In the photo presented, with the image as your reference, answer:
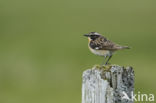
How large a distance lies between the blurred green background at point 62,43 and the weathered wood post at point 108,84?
33.1 feet

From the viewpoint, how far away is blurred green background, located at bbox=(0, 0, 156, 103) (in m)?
18.4

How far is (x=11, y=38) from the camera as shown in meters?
28.1

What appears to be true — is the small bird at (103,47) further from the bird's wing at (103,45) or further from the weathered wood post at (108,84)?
the weathered wood post at (108,84)

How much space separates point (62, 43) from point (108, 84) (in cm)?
1987

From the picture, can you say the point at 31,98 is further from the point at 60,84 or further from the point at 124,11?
the point at 124,11

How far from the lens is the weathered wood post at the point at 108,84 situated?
6512 millimetres

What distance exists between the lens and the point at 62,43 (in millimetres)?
26422

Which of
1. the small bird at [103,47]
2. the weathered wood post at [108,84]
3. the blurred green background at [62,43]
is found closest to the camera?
the weathered wood post at [108,84]

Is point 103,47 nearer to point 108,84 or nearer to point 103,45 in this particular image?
point 103,45

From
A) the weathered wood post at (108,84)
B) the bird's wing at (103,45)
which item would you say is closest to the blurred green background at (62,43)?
the bird's wing at (103,45)

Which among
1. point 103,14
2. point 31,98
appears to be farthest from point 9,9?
point 31,98

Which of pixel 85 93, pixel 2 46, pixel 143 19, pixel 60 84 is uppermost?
pixel 143 19

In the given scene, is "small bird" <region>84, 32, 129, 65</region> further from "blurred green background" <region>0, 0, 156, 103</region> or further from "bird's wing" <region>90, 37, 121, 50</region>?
"blurred green background" <region>0, 0, 156, 103</region>

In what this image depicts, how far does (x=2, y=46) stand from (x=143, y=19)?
10.8 m
